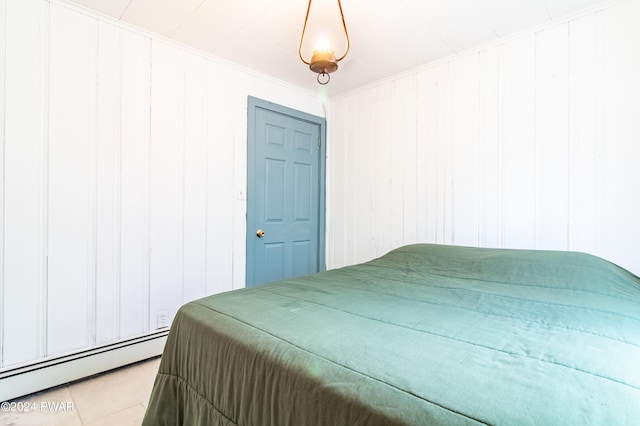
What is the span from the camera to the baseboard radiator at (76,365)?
1743 mm

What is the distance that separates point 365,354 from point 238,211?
85.2 inches

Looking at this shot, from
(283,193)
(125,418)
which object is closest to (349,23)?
(283,193)

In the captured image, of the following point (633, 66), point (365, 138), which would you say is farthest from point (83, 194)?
point (633, 66)

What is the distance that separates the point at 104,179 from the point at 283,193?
1.51 meters

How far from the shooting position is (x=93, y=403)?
1.72 meters

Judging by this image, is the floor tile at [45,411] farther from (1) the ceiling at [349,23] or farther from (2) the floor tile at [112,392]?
(1) the ceiling at [349,23]

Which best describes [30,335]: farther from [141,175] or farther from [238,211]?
[238,211]

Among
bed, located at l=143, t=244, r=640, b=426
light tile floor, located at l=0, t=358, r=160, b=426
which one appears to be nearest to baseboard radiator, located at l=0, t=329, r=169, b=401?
light tile floor, located at l=0, t=358, r=160, b=426

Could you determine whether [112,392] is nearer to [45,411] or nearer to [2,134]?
[45,411]

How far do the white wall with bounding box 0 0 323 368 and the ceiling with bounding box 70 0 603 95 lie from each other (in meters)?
0.23

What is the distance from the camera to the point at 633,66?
1.82 meters

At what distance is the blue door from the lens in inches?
114

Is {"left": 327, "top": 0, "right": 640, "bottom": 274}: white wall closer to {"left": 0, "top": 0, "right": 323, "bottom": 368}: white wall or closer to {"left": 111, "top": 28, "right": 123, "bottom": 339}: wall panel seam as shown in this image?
{"left": 0, "top": 0, "right": 323, "bottom": 368}: white wall

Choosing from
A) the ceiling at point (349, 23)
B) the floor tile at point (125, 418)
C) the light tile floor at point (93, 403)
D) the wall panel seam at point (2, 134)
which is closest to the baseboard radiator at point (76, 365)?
the light tile floor at point (93, 403)
